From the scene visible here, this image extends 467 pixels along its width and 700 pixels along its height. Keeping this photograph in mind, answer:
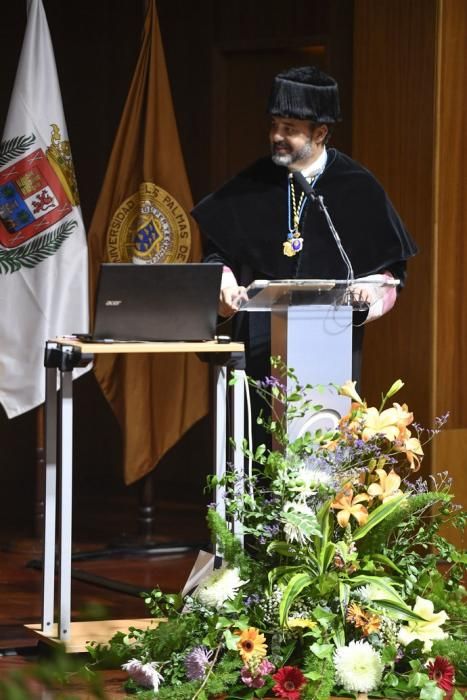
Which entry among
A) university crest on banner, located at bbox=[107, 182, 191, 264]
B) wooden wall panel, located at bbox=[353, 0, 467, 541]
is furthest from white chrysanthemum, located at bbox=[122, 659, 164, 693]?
university crest on banner, located at bbox=[107, 182, 191, 264]

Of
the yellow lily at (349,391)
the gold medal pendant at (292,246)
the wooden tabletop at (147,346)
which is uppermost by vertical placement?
the gold medal pendant at (292,246)

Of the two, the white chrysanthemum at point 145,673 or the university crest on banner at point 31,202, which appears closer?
the white chrysanthemum at point 145,673

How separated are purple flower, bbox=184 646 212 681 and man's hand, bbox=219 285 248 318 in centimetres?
92

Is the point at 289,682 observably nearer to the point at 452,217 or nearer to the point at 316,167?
the point at 316,167

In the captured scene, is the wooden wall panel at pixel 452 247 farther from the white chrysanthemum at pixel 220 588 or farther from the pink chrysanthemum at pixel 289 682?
the pink chrysanthemum at pixel 289 682

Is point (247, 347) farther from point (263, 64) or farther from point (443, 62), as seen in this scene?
point (263, 64)

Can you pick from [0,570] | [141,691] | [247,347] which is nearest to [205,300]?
[247,347]

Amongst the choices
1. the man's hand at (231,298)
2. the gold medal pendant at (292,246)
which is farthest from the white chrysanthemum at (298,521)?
the gold medal pendant at (292,246)

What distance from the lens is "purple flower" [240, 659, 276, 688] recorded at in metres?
2.46

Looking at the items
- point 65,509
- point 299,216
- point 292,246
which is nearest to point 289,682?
point 65,509

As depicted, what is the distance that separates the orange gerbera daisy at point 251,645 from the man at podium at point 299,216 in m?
1.06

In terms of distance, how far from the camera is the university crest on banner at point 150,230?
4.64m

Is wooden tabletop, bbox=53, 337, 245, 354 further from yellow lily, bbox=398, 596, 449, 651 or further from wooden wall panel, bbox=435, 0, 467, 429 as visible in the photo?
wooden wall panel, bbox=435, 0, 467, 429

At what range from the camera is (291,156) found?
10.5ft
